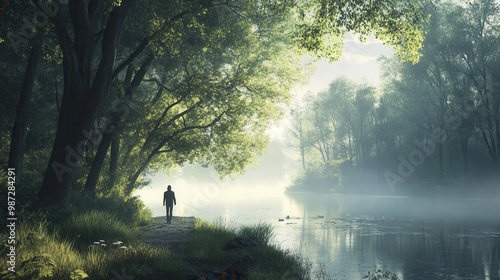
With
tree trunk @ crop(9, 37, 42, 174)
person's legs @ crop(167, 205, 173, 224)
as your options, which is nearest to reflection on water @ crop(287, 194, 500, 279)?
person's legs @ crop(167, 205, 173, 224)

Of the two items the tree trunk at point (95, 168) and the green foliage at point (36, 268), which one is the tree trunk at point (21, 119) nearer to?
the tree trunk at point (95, 168)

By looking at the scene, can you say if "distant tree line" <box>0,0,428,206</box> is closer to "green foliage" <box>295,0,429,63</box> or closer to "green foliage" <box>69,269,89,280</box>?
"green foliage" <box>295,0,429,63</box>

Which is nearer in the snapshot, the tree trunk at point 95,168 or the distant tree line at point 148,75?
the distant tree line at point 148,75

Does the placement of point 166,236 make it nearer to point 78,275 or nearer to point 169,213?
point 169,213

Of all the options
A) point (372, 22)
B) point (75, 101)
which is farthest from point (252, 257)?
point (372, 22)

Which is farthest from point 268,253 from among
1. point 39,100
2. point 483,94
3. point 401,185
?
point 401,185

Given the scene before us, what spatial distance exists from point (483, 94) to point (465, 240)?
33.2m

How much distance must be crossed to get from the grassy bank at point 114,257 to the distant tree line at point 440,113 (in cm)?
3454

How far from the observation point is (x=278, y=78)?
30.9 meters

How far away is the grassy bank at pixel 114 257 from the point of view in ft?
30.5

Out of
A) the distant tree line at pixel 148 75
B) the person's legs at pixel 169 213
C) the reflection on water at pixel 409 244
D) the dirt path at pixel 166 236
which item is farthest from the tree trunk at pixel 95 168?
the reflection on water at pixel 409 244

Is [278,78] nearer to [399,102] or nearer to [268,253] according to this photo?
[268,253]

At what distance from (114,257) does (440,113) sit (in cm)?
5609

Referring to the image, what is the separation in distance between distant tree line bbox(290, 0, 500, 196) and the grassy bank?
34.5m
